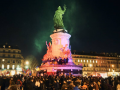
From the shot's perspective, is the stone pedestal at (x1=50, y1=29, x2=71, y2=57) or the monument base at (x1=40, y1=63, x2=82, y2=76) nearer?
the monument base at (x1=40, y1=63, x2=82, y2=76)

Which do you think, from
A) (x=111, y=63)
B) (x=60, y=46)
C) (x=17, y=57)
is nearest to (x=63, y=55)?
(x=60, y=46)

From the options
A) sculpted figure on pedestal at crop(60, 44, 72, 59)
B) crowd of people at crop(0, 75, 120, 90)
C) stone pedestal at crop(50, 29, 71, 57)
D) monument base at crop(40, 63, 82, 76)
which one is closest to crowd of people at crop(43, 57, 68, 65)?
sculpted figure on pedestal at crop(60, 44, 72, 59)

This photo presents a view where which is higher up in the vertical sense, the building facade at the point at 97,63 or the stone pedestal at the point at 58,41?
the stone pedestal at the point at 58,41

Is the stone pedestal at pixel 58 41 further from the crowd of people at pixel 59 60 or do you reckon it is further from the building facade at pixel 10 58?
the building facade at pixel 10 58

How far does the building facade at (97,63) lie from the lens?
9675 centimetres

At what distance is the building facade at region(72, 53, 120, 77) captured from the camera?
317 ft

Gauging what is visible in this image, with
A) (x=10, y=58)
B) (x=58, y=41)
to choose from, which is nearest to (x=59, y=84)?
(x=58, y=41)

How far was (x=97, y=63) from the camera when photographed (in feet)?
340

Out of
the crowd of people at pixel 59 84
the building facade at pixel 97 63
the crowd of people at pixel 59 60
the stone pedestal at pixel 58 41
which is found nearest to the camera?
the crowd of people at pixel 59 84

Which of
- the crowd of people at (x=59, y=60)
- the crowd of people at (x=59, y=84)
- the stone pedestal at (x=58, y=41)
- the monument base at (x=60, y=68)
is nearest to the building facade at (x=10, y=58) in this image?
the stone pedestal at (x=58, y=41)

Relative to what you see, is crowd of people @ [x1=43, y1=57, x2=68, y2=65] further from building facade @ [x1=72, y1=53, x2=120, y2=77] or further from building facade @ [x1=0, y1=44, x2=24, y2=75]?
building facade @ [x1=72, y1=53, x2=120, y2=77]

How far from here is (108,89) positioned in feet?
52.2

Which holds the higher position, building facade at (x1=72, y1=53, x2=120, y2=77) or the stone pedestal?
the stone pedestal

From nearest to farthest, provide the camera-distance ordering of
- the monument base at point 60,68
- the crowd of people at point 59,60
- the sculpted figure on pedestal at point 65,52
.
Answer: the monument base at point 60,68 < the crowd of people at point 59,60 < the sculpted figure on pedestal at point 65,52
